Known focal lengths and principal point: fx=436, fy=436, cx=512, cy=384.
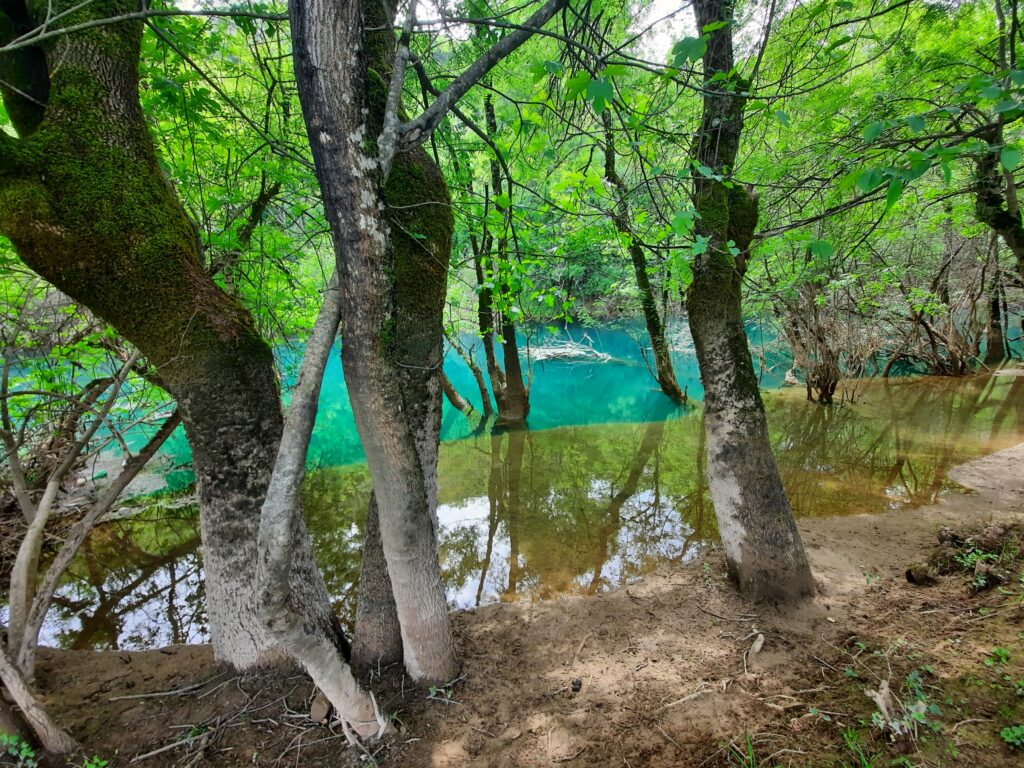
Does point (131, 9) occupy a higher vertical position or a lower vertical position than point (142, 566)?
higher

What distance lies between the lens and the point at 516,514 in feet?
21.0

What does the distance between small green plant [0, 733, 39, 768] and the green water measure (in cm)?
223

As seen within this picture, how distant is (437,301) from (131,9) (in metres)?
2.37

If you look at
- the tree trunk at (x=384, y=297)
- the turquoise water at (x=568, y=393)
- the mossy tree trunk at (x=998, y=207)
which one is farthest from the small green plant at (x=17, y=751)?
the mossy tree trunk at (x=998, y=207)

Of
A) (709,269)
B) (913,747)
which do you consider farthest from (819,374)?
(913,747)

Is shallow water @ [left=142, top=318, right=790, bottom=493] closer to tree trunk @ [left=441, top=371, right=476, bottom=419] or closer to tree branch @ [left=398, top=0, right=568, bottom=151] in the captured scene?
tree trunk @ [left=441, top=371, right=476, bottom=419]

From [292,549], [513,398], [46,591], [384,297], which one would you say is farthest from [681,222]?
[513,398]

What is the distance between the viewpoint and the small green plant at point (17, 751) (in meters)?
1.95

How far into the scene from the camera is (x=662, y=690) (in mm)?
2551

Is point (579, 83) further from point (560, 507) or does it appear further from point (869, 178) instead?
point (560, 507)

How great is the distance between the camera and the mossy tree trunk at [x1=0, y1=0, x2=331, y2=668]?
2.11 meters

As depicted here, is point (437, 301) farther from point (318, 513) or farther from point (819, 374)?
point (819, 374)

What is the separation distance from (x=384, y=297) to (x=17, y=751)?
2808 mm

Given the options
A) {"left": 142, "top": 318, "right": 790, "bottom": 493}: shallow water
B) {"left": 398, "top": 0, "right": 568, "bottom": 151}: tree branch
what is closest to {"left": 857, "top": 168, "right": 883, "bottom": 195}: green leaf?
{"left": 398, "top": 0, "right": 568, "bottom": 151}: tree branch
